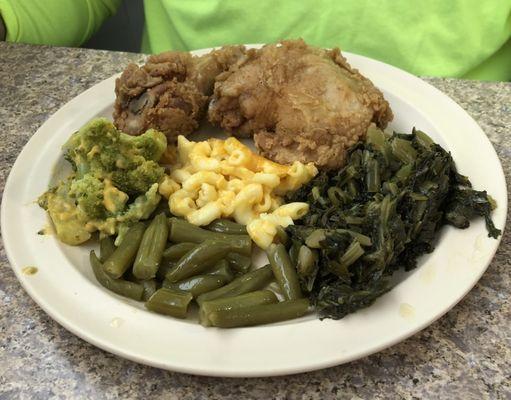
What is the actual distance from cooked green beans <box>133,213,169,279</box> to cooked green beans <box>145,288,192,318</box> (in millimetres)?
135

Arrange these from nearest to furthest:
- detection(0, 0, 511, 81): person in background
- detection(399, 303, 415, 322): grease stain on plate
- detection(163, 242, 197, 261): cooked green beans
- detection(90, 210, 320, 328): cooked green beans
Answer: detection(399, 303, 415, 322): grease stain on plate
detection(90, 210, 320, 328): cooked green beans
detection(163, 242, 197, 261): cooked green beans
detection(0, 0, 511, 81): person in background

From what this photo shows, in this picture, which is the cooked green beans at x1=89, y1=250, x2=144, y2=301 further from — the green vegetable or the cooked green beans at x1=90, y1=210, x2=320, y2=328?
the green vegetable

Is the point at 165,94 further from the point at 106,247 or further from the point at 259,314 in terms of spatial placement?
the point at 259,314

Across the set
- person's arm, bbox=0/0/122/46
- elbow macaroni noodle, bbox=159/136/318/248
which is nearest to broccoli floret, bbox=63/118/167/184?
elbow macaroni noodle, bbox=159/136/318/248

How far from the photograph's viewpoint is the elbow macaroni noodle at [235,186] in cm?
189

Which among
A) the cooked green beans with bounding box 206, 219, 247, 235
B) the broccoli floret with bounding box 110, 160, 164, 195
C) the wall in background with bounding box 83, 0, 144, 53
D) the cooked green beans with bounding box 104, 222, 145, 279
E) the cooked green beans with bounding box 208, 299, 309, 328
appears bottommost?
the wall in background with bounding box 83, 0, 144, 53

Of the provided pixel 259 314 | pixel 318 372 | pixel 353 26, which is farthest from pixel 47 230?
pixel 353 26

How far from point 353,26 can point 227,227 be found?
1271 millimetres

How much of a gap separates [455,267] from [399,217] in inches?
8.4

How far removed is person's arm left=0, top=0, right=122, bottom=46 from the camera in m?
2.92

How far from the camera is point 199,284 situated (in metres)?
1.68

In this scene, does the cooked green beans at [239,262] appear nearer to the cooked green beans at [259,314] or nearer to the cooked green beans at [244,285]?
the cooked green beans at [244,285]

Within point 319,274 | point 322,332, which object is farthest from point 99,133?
point 322,332

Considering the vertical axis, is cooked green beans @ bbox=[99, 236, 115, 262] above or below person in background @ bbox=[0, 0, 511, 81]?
below
